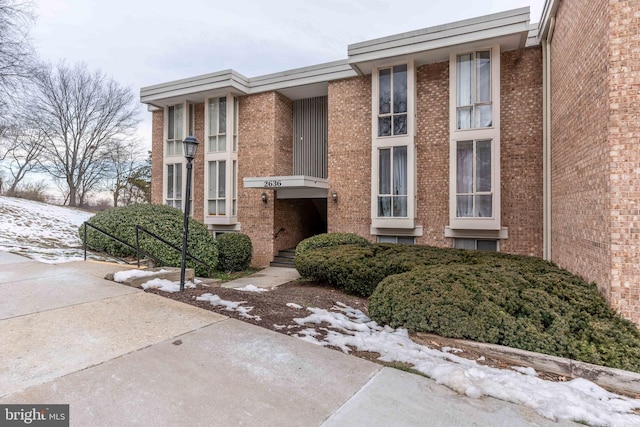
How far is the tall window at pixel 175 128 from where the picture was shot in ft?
46.2

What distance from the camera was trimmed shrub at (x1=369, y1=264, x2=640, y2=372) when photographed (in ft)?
12.9

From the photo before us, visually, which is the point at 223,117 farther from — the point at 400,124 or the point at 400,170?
the point at 400,170

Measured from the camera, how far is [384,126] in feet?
35.2

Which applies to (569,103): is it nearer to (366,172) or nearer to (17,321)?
(366,172)

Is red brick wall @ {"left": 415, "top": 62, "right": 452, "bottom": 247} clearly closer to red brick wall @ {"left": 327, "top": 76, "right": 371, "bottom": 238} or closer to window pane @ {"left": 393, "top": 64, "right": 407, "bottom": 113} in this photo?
window pane @ {"left": 393, "top": 64, "right": 407, "bottom": 113}

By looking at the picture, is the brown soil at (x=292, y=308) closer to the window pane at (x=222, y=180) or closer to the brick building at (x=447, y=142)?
the brick building at (x=447, y=142)

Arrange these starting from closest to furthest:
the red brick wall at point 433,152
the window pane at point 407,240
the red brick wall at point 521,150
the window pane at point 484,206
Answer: the red brick wall at point 521,150 < the window pane at point 484,206 < the red brick wall at point 433,152 < the window pane at point 407,240

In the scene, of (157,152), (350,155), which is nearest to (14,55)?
(157,152)

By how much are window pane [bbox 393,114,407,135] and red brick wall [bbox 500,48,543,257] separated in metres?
2.71

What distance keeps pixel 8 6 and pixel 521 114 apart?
18435mm

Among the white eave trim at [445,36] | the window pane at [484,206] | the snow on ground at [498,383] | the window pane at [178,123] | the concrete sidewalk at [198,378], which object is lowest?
the snow on ground at [498,383]

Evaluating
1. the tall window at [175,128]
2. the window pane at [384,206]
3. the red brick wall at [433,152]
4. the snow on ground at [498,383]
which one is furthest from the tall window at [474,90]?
the tall window at [175,128]

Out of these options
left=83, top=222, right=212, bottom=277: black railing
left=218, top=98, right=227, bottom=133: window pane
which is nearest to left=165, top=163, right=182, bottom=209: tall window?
left=218, top=98, right=227, bottom=133: window pane

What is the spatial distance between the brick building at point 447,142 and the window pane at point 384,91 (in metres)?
0.04
